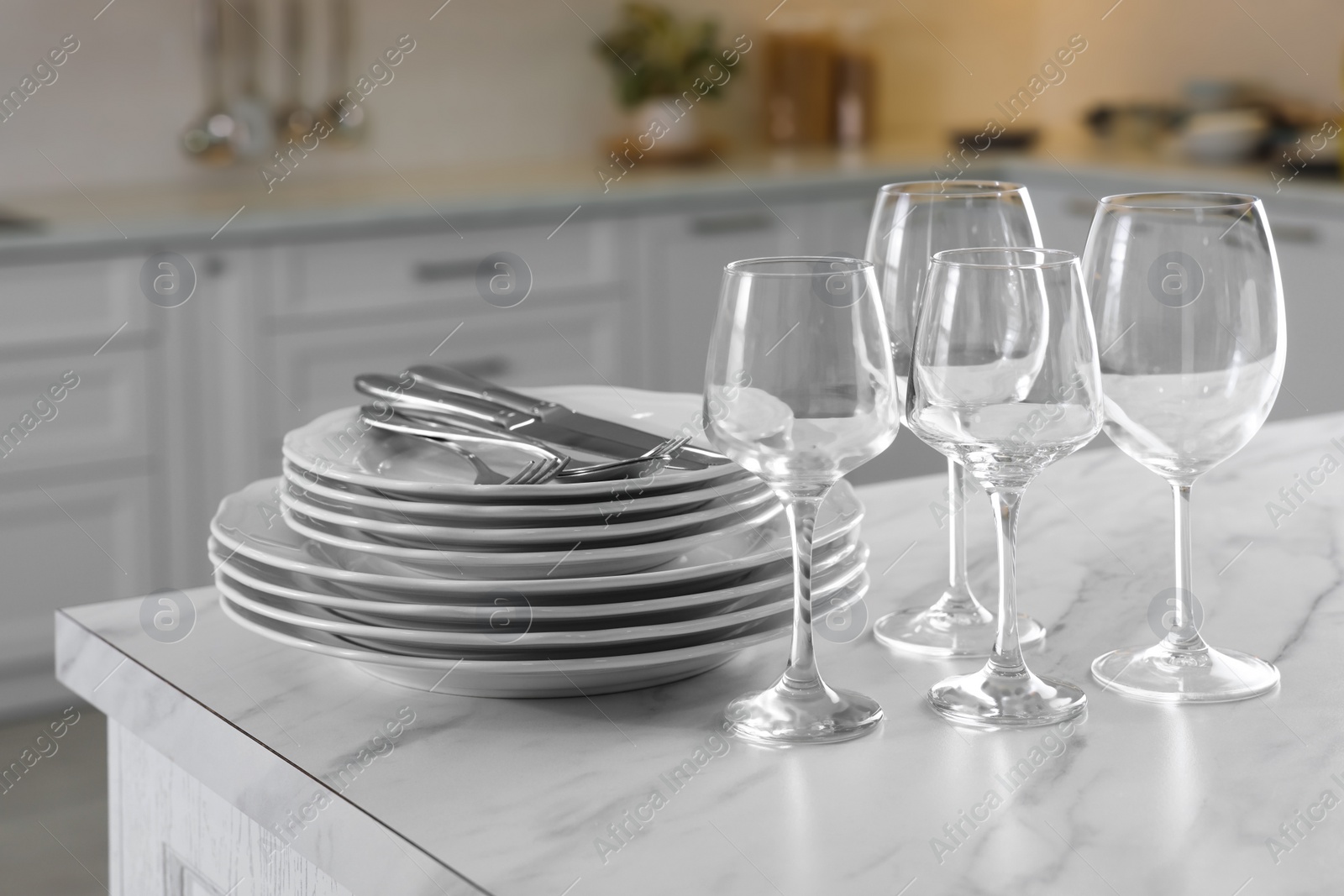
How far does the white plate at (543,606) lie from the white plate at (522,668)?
0.02 metres

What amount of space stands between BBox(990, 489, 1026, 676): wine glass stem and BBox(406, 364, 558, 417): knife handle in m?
0.25

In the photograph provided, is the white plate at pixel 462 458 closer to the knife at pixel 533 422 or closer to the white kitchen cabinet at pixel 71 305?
the knife at pixel 533 422

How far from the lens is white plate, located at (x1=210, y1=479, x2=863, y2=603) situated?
0.60 metres

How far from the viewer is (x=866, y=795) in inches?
20.8

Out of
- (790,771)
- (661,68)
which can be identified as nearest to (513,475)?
(790,771)

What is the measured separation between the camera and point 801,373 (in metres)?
0.53

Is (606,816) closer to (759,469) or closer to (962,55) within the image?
(759,469)

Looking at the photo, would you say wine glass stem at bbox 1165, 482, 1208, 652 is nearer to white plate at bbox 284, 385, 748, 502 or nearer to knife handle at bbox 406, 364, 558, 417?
white plate at bbox 284, 385, 748, 502

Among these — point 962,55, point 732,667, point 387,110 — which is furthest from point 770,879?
point 962,55

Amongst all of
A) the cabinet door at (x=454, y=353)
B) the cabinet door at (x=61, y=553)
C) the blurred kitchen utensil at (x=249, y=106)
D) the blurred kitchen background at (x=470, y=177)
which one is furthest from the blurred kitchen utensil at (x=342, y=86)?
the cabinet door at (x=61, y=553)

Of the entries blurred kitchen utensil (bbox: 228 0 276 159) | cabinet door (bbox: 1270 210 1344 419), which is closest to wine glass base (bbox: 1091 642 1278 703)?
cabinet door (bbox: 1270 210 1344 419)

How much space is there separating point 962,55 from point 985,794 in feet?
11.0

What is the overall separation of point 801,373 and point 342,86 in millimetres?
2669

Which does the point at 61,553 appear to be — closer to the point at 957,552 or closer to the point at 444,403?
the point at 444,403
